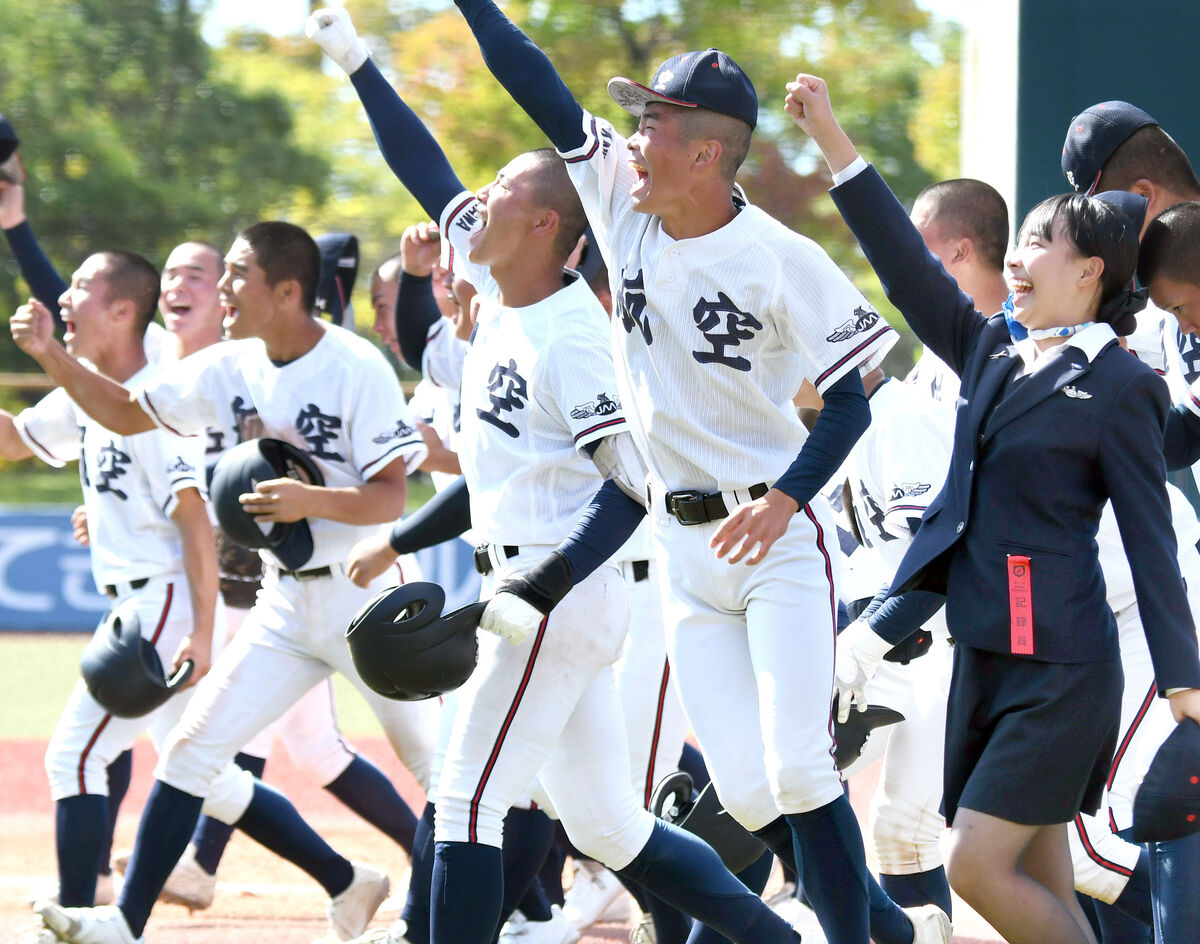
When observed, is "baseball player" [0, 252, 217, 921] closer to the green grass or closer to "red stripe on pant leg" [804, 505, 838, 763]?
"red stripe on pant leg" [804, 505, 838, 763]

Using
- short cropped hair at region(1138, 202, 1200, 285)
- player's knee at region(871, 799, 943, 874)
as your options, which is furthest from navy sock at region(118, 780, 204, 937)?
short cropped hair at region(1138, 202, 1200, 285)

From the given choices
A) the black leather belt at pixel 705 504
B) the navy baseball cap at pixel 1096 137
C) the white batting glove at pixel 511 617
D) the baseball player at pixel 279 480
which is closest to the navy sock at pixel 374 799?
the baseball player at pixel 279 480

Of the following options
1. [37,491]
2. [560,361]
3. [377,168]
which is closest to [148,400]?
[560,361]

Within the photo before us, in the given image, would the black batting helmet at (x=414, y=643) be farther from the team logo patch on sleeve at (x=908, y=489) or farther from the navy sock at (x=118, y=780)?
the navy sock at (x=118, y=780)

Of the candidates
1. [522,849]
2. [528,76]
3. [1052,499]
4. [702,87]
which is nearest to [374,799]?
[522,849]

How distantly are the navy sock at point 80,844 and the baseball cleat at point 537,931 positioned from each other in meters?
1.19

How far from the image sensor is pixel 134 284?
201 inches

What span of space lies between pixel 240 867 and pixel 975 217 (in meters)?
3.63

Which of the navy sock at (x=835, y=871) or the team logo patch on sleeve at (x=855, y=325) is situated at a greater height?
the team logo patch on sleeve at (x=855, y=325)

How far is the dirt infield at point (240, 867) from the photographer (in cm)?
494

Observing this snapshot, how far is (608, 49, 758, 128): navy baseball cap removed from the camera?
A: 136 inches

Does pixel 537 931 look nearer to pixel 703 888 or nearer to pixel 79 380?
pixel 703 888

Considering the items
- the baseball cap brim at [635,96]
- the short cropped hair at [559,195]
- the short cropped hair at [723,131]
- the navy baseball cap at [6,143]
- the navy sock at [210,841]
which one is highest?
the baseball cap brim at [635,96]

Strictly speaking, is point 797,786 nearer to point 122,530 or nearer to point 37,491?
point 122,530
